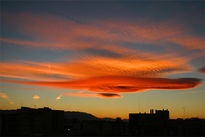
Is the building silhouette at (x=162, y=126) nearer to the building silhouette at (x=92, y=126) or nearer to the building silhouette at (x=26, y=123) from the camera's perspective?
the building silhouette at (x=92, y=126)

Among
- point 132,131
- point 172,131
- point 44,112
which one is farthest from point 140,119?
point 44,112

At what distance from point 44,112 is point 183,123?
56512 millimetres

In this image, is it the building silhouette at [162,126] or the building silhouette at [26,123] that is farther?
the building silhouette at [162,126]

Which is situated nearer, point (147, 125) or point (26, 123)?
point (26, 123)

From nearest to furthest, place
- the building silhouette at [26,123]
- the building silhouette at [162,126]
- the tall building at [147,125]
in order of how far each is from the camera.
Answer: the building silhouette at [26,123] < the building silhouette at [162,126] < the tall building at [147,125]

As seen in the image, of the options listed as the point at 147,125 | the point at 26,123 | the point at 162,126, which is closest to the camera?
the point at 26,123

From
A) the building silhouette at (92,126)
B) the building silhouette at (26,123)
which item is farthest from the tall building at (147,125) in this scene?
the building silhouette at (26,123)

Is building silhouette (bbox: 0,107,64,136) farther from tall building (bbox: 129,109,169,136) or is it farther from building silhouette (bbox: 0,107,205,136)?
tall building (bbox: 129,109,169,136)

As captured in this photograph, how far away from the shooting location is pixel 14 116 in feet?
294

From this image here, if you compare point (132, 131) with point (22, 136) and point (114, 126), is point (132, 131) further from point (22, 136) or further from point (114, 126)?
point (22, 136)

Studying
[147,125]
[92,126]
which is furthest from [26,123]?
[147,125]

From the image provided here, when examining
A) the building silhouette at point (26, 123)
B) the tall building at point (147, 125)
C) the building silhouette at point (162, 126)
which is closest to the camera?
the building silhouette at point (26, 123)

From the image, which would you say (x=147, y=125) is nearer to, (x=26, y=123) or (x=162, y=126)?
(x=162, y=126)

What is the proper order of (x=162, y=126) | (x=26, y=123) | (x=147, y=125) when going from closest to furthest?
(x=26, y=123) → (x=162, y=126) → (x=147, y=125)
